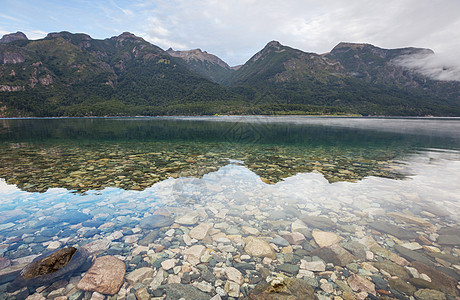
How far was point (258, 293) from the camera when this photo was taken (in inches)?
175

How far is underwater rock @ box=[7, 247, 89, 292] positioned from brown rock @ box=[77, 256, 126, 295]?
42 cm

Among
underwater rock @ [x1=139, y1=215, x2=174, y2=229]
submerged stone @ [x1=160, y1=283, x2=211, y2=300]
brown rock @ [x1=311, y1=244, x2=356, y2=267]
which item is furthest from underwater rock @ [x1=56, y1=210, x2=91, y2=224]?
brown rock @ [x1=311, y1=244, x2=356, y2=267]

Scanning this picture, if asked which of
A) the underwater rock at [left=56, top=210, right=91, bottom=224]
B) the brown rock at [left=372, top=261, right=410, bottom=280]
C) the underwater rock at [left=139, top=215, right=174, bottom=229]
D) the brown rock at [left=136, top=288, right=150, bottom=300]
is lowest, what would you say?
the underwater rock at [left=56, top=210, right=91, bottom=224]

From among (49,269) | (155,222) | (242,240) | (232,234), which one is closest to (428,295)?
(242,240)

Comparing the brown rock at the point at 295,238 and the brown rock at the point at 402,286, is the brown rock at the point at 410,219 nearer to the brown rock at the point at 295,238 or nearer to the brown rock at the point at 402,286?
the brown rock at the point at 402,286

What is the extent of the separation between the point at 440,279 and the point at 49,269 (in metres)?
9.66

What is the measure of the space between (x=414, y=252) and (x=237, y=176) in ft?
30.9

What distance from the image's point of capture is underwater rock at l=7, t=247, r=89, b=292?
181 inches

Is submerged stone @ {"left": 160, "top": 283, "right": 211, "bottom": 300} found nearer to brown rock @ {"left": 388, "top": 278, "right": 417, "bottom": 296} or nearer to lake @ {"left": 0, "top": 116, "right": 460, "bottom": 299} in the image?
lake @ {"left": 0, "top": 116, "right": 460, "bottom": 299}

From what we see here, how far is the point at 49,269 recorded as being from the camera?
495 centimetres

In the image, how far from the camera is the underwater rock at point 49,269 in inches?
181

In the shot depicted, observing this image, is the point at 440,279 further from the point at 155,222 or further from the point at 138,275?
the point at 155,222

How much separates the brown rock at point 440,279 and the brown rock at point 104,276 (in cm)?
747

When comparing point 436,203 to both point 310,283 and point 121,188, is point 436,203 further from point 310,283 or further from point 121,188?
point 121,188
